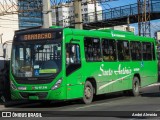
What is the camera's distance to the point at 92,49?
1839cm

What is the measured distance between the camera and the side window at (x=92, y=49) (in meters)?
18.0

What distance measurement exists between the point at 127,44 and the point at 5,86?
6.13 meters

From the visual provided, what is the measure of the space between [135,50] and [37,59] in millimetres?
6884

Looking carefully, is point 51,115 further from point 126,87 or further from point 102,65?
point 126,87

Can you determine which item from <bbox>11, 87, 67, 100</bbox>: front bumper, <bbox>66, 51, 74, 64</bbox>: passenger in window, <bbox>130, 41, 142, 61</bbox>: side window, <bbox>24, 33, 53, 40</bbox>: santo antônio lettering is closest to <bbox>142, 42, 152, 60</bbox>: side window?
<bbox>130, 41, 142, 61</bbox>: side window

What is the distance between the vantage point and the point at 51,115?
1416 cm

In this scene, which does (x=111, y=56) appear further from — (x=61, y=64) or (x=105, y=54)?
(x=61, y=64)

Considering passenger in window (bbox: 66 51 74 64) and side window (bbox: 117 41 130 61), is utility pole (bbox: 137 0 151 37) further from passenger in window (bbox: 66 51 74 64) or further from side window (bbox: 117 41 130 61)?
passenger in window (bbox: 66 51 74 64)

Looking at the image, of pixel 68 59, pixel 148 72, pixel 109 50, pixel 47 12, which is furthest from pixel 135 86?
pixel 47 12

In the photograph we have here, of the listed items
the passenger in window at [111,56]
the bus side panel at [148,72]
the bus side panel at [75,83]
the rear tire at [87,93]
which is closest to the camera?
the bus side panel at [75,83]

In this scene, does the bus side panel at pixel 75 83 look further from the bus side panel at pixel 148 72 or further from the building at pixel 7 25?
the building at pixel 7 25

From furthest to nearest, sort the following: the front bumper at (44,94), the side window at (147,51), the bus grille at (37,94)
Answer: the side window at (147,51), the bus grille at (37,94), the front bumper at (44,94)

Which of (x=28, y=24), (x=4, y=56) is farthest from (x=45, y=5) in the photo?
(x=28, y=24)

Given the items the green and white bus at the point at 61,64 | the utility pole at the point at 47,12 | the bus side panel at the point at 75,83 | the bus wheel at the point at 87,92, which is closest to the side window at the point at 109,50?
the green and white bus at the point at 61,64
